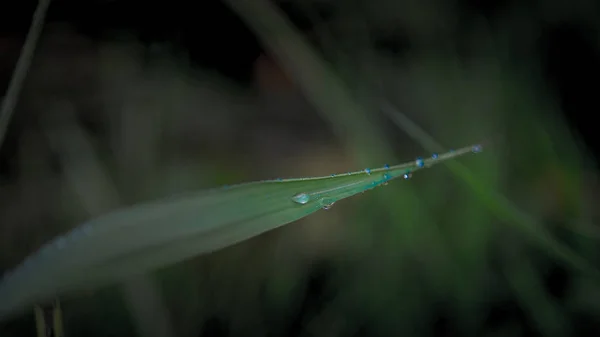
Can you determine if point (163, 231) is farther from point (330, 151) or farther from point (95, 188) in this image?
point (330, 151)

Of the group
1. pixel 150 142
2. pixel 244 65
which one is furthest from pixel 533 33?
pixel 150 142

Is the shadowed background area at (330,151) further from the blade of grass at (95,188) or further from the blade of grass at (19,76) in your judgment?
the blade of grass at (19,76)

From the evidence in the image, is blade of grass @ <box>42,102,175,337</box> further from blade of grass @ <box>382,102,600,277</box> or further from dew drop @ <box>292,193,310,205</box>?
blade of grass @ <box>382,102,600,277</box>

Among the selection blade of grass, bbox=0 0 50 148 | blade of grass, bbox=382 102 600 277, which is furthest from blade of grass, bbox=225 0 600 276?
blade of grass, bbox=0 0 50 148

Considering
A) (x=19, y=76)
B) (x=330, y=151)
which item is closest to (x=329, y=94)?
(x=330, y=151)

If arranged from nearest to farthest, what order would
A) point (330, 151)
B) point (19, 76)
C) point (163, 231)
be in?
point (163, 231) → point (19, 76) → point (330, 151)

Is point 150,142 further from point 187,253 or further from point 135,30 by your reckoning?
point 187,253

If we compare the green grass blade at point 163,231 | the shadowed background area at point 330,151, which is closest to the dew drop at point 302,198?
the green grass blade at point 163,231
